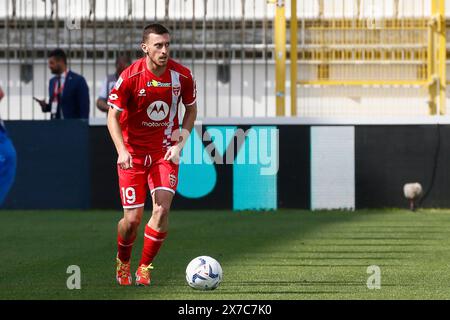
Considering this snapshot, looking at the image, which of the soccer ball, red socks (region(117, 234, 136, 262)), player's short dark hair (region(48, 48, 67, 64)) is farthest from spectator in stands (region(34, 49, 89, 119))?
the soccer ball

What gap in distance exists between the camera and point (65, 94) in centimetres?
1752

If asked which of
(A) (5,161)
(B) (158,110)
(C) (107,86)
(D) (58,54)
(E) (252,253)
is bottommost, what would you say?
(E) (252,253)

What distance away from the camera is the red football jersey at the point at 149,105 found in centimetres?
963

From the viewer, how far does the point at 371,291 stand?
8812mm

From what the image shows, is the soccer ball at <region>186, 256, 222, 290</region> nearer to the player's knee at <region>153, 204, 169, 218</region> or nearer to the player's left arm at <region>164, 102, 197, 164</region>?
the player's knee at <region>153, 204, 169, 218</region>

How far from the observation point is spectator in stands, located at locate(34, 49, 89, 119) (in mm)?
17219

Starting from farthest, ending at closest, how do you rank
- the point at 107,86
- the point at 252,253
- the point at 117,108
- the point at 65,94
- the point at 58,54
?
the point at 107,86 < the point at 65,94 < the point at 58,54 < the point at 252,253 < the point at 117,108

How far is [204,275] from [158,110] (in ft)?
4.71

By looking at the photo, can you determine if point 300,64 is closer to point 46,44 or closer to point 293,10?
point 293,10

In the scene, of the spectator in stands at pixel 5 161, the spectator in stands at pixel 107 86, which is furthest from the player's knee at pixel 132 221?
the spectator in stands at pixel 107 86

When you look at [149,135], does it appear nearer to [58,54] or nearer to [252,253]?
[252,253]

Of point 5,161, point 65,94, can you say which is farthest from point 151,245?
point 65,94

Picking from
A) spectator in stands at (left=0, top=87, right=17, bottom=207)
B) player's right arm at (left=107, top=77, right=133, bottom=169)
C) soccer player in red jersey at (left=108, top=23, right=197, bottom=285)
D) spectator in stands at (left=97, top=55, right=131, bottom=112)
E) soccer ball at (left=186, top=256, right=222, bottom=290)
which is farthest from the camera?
spectator in stands at (left=97, top=55, right=131, bottom=112)

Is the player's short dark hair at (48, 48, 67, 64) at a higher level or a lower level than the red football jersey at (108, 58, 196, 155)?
higher
